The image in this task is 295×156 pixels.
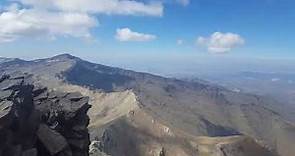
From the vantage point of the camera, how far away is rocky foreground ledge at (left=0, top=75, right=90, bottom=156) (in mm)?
42094

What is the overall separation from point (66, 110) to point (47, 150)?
8.80m

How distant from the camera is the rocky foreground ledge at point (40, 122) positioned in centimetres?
4209

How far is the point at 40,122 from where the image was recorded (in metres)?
48.0

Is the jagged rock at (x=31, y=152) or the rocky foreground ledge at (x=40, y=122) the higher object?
the rocky foreground ledge at (x=40, y=122)

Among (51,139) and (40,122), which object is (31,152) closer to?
(51,139)

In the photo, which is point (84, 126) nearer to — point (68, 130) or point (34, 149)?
point (68, 130)

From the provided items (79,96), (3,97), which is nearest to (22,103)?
(3,97)

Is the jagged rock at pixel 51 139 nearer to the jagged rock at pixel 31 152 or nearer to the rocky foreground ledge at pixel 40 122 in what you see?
the rocky foreground ledge at pixel 40 122

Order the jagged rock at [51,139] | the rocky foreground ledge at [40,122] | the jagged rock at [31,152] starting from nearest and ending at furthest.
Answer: the rocky foreground ledge at [40,122], the jagged rock at [31,152], the jagged rock at [51,139]

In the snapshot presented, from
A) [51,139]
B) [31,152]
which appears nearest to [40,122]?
[51,139]

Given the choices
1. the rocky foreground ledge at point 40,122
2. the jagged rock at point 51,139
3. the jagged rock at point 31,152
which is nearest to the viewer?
the rocky foreground ledge at point 40,122

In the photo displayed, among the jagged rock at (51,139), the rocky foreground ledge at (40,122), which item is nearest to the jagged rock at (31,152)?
the rocky foreground ledge at (40,122)

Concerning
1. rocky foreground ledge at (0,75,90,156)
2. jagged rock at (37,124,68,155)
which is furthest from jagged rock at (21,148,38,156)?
jagged rock at (37,124,68,155)

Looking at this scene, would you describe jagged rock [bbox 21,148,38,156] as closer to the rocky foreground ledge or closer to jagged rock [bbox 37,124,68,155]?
the rocky foreground ledge
